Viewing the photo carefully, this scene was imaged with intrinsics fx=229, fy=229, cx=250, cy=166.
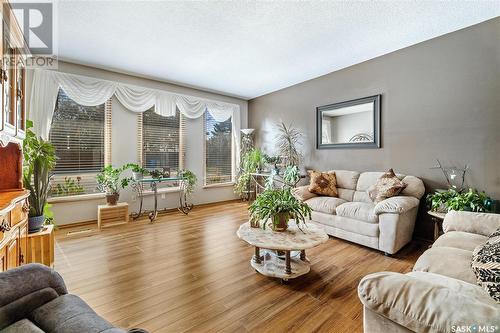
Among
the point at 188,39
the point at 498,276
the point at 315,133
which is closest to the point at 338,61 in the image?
the point at 315,133

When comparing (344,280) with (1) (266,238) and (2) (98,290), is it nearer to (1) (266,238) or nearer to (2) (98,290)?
(1) (266,238)

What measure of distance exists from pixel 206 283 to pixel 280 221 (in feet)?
3.00

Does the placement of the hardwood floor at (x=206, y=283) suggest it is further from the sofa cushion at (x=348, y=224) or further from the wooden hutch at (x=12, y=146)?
the wooden hutch at (x=12, y=146)

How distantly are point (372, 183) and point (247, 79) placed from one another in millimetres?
3066

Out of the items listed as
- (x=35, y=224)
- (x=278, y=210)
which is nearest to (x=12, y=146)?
(x=35, y=224)

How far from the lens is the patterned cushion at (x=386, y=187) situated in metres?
3.04

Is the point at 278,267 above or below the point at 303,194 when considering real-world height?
below

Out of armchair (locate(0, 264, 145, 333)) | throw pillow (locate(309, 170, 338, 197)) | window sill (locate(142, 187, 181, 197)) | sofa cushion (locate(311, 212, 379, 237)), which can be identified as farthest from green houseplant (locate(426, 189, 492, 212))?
window sill (locate(142, 187, 181, 197))

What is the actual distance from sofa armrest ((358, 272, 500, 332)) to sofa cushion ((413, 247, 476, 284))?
40 centimetres

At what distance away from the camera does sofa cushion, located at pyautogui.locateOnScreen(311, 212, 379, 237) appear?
2873 millimetres

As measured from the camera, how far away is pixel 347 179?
387 centimetres

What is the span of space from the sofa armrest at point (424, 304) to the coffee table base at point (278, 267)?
1253 millimetres

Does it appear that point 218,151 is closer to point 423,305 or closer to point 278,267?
point 278,267

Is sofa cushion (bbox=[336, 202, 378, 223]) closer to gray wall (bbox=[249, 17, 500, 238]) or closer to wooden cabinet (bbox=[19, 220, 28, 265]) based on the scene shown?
gray wall (bbox=[249, 17, 500, 238])
